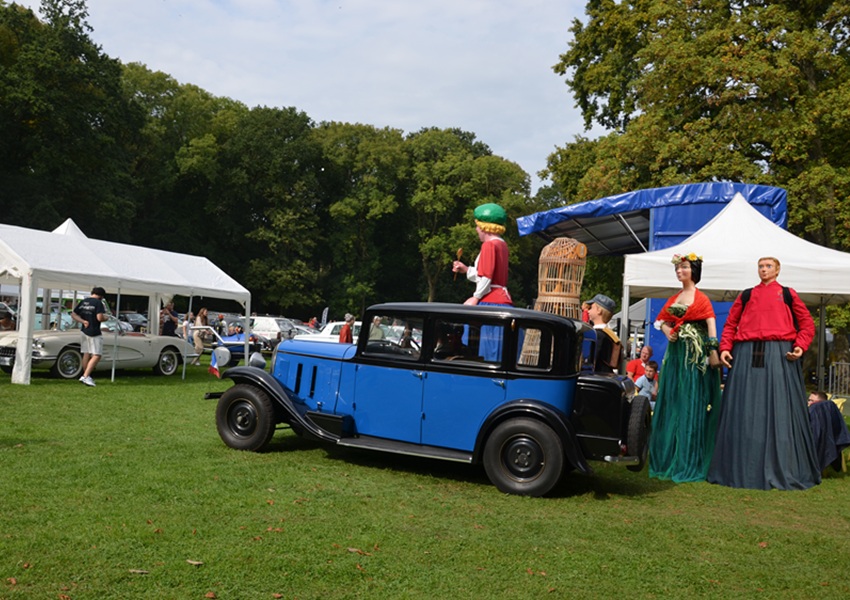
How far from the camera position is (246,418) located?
828 centimetres

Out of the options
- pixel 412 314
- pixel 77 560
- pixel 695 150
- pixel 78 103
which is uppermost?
pixel 78 103

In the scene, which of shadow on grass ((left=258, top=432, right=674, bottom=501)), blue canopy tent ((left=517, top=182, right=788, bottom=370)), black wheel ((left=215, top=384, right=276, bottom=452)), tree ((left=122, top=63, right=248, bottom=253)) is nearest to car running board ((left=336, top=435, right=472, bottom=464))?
shadow on grass ((left=258, top=432, right=674, bottom=501))

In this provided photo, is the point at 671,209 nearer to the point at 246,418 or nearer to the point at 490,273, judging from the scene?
the point at 490,273

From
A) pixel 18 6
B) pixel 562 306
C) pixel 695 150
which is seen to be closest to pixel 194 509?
pixel 562 306

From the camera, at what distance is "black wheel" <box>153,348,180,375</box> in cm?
Answer: 1781

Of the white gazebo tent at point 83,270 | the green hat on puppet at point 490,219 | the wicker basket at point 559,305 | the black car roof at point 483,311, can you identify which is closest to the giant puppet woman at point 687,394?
the black car roof at point 483,311

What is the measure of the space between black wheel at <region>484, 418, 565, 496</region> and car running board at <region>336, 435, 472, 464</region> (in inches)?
11.1

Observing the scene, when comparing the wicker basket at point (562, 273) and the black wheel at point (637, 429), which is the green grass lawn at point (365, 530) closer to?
the black wheel at point (637, 429)

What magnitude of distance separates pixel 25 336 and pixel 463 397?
10.2 meters

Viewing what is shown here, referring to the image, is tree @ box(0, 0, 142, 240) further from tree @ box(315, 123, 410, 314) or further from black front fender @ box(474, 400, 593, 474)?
black front fender @ box(474, 400, 593, 474)

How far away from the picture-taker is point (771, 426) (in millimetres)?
7188

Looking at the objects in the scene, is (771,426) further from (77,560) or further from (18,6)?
(18,6)

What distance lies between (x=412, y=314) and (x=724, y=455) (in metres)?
3.32

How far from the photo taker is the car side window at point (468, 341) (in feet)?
Result: 23.9
